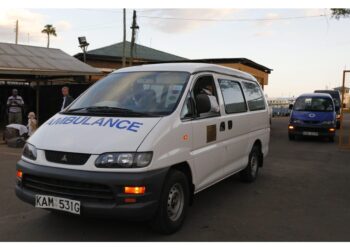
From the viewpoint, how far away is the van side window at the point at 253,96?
6814 mm

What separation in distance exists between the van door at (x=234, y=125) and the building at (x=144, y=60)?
58.5 ft

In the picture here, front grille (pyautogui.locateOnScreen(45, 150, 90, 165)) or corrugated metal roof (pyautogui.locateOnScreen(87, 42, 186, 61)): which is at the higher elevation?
corrugated metal roof (pyautogui.locateOnScreen(87, 42, 186, 61))

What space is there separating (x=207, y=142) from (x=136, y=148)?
1424 mm

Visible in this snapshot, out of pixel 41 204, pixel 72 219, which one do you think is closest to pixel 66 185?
pixel 41 204

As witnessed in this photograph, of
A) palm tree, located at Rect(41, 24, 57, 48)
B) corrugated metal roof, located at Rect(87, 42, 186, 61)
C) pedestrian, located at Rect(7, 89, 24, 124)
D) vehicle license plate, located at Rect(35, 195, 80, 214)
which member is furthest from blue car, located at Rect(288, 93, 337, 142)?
palm tree, located at Rect(41, 24, 57, 48)

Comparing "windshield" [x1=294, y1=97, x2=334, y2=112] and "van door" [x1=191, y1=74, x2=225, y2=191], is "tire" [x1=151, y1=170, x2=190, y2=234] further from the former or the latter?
"windshield" [x1=294, y1=97, x2=334, y2=112]

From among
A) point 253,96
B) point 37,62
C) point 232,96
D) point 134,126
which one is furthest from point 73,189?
point 37,62

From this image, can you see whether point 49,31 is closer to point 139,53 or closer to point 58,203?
point 139,53

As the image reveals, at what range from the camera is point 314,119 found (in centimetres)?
1390

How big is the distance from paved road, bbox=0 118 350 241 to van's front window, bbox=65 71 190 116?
136cm

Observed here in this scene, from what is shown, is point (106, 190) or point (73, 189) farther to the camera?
point (73, 189)

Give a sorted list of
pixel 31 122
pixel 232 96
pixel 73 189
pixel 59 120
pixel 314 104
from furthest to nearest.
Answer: pixel 314 104, pixel 31 122, pixel 232 96, pixel 59 120, pixel 73 189

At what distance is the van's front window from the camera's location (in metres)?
4.54

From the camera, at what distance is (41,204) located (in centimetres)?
407
